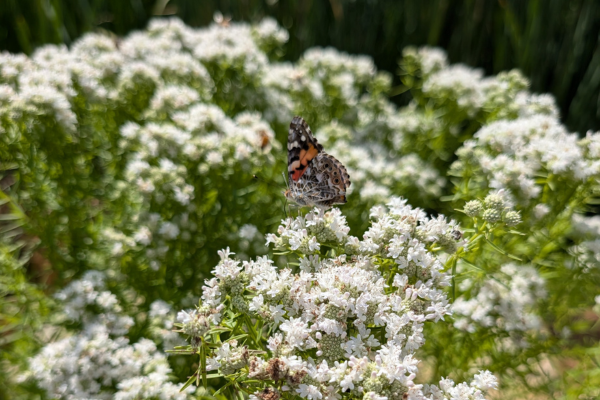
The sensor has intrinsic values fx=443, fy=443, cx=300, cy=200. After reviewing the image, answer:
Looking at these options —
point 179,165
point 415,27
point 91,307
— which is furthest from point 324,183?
point 415,27

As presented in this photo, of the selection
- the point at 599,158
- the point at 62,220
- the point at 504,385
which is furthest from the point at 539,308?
the point at 62,220

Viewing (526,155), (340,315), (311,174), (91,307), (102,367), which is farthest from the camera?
(91,307)

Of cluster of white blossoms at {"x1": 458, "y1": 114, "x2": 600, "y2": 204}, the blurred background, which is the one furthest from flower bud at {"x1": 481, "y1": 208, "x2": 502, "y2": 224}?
the blurred background

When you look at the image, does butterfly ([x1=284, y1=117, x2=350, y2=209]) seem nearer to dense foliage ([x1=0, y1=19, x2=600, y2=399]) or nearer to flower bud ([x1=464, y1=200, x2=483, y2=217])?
dense foliage ([x1=0, y1=19, x2=600, y2=399])

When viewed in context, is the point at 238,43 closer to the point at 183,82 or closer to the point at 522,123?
the point at 183,82

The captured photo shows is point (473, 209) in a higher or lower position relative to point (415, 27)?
lower

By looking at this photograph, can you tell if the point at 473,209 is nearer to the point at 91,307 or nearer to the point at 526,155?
the point at 526,155

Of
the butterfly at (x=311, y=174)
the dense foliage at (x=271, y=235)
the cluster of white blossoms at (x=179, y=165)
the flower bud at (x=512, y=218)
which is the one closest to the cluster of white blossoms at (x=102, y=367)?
the dense foliage at (x=271, y=235)
